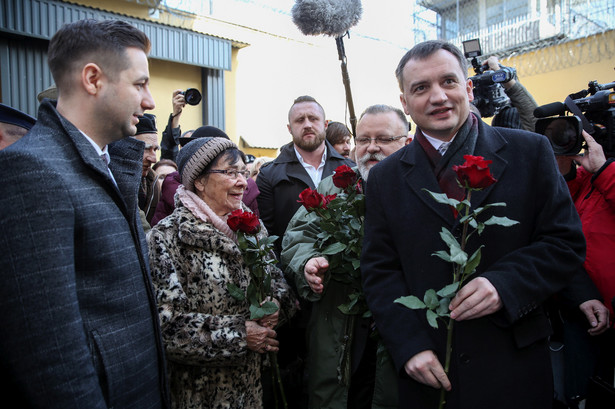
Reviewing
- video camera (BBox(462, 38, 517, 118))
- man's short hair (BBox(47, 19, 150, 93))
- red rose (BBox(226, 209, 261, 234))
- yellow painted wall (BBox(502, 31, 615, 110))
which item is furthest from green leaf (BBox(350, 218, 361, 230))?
yellow painted wall (BBox(502, 31, 615, 110))

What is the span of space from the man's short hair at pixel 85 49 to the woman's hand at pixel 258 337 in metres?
1.21

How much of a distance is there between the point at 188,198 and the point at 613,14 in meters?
10.0

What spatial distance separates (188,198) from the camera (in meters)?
2.29

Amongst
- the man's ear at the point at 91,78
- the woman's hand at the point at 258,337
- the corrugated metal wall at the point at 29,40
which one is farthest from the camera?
the corrugated metal wall at the point at 29,40

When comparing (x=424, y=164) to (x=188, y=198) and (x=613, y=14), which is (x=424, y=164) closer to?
(x=188, y=198)

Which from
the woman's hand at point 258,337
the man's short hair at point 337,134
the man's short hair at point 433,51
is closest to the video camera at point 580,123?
the man's short hair at point 433,51

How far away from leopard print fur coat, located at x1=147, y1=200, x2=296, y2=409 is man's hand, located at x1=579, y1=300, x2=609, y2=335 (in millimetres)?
1663

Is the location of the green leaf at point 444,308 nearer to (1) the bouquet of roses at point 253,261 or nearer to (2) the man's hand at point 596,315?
(1) the bouquet of roses at point 253,261

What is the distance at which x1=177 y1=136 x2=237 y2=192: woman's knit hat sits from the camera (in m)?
2.32

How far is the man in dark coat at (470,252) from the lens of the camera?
1512 mm

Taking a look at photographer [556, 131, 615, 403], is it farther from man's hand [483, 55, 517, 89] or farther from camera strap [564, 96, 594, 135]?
man's hand [483, 55, 517, 89]

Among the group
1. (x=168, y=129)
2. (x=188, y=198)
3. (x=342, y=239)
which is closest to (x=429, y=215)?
(x=342, y=239)

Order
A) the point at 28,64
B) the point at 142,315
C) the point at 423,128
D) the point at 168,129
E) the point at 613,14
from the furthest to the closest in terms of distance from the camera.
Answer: the point at 613,14, the point at 28,64, the point at 168,129, the point at 423,128, the point at 142,315

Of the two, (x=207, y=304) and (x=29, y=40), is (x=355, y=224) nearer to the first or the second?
(x=207, y=304)
